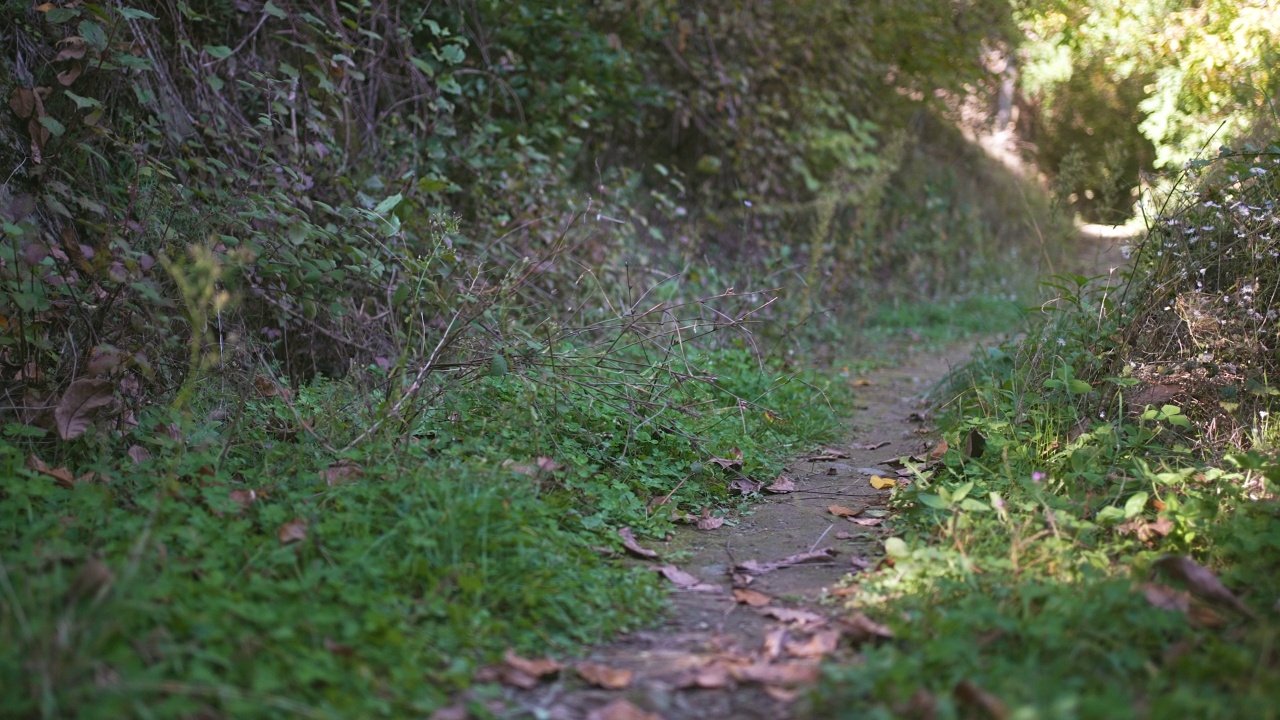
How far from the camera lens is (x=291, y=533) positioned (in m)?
2.60

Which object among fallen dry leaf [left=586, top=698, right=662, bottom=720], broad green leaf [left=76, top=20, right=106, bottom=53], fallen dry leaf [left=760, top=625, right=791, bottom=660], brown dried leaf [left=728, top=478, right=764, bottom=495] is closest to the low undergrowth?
fallen dry leaf [left=760, top=625, right=791, bottom=660]

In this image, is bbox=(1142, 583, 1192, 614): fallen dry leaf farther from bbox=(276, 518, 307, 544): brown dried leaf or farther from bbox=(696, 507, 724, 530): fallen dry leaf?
bbox=(276, 518, 307, 544): brown dried leaf

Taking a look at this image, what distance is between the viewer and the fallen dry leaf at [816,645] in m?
2.38

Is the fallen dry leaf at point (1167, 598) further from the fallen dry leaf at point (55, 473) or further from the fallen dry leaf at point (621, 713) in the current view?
the fallen dry leaf at point (55, 473)

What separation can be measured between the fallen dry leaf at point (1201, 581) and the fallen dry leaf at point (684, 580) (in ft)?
4.22

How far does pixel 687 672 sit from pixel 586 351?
2239 millimetres

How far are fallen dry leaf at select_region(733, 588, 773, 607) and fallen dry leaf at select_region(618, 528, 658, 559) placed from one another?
14.6 inches

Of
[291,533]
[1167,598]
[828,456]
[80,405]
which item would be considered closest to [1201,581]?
[1167,598]

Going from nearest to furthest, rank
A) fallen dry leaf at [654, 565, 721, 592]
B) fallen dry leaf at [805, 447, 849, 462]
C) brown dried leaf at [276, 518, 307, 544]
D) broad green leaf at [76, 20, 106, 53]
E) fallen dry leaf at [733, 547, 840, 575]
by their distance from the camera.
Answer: brown dried leaf at [276, 518, 307, 544], fallen dry leaf at [654, 565, 721, 592], fallen dry leaf at [733, 547, 840, 575], broad green leaf at [76, 20, 106, 53], fallen dry leaf at [805, 447, 849, 462]

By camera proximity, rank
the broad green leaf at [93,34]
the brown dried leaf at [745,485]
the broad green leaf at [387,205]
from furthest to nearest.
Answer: the broad green leaf at [387,205] < the brown dried leaf at [745,485] < the broad green leaf at [93,34]

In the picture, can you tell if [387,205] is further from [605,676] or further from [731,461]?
[605,676]

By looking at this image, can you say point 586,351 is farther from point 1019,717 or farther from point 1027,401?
point 1019,717

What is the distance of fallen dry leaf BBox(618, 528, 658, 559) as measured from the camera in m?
3.13

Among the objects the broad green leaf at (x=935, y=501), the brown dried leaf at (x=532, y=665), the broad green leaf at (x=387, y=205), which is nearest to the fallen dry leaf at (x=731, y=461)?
the broad green leaf at (x=935, y=501)
